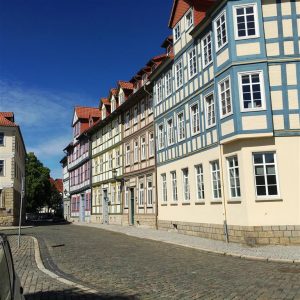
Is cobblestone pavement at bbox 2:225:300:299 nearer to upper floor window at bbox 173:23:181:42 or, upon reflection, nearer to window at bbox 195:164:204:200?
window at bbox 195:164:204:200

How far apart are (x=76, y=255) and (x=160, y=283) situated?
6341mm

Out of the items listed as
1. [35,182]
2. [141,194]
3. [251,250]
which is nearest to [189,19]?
[141,194]

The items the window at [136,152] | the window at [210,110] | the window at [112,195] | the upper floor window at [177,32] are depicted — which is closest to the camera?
the window at [210,110]

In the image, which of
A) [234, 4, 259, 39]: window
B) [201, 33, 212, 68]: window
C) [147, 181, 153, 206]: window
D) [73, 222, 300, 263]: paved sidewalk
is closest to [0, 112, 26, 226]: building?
[147, 181, 153, 206]: window

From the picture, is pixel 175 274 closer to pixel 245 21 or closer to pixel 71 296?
pixel 71 296

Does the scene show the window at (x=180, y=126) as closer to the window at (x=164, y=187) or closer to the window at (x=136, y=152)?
the window at (x=164, y=187)

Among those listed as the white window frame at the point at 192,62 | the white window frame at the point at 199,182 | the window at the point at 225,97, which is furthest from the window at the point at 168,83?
the window at the point at 225,97

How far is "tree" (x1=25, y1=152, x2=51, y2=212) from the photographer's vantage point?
71875 millimetres

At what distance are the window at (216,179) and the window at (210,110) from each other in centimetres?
190

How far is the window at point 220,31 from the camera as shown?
18.9 meters

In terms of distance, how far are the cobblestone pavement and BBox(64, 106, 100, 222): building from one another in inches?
1322

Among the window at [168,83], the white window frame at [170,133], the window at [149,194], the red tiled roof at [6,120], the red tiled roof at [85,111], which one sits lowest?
the window at [149,194]

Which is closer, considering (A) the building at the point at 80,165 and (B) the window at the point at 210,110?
(B) the window at the point at 210,110

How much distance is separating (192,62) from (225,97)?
16.2 feet
